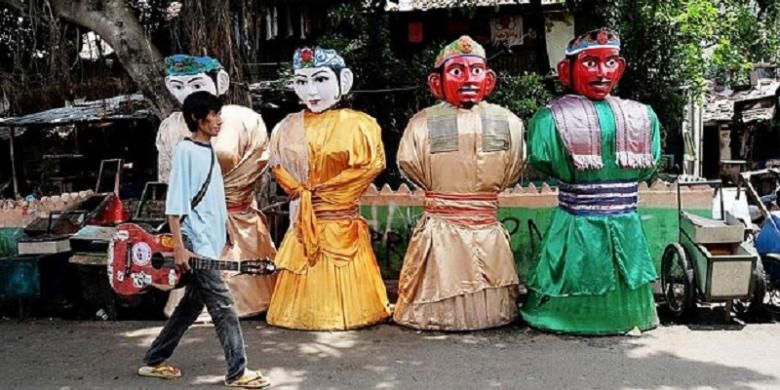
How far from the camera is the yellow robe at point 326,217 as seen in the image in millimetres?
6164

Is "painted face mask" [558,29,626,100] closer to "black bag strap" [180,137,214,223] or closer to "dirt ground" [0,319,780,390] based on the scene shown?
"dirt ground" [0,319,780,390]

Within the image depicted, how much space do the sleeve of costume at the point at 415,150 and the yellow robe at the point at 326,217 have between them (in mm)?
223

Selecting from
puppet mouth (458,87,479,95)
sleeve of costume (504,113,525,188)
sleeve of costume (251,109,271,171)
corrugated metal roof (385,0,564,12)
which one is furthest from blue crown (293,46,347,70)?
corrugated metal roof (385,0,564,12)

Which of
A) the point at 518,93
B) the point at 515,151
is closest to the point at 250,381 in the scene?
the point at 515,151

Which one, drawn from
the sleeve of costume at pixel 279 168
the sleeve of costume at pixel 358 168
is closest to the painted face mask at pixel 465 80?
the sleeve of costume at pixel 358 168

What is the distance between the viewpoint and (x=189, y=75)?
21.1ft

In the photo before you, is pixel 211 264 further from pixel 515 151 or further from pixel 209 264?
pixel 515 151

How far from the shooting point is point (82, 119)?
1514 cm

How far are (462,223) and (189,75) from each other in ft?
8.41

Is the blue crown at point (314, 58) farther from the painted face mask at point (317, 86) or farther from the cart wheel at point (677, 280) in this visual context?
the cart wheel at point (677, 280)

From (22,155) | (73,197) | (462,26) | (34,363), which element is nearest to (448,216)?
(34,363)

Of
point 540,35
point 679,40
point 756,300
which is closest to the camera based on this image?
point 756,300

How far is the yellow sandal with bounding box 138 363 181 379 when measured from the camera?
4934mm

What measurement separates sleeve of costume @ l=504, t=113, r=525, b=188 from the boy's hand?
104 inches
